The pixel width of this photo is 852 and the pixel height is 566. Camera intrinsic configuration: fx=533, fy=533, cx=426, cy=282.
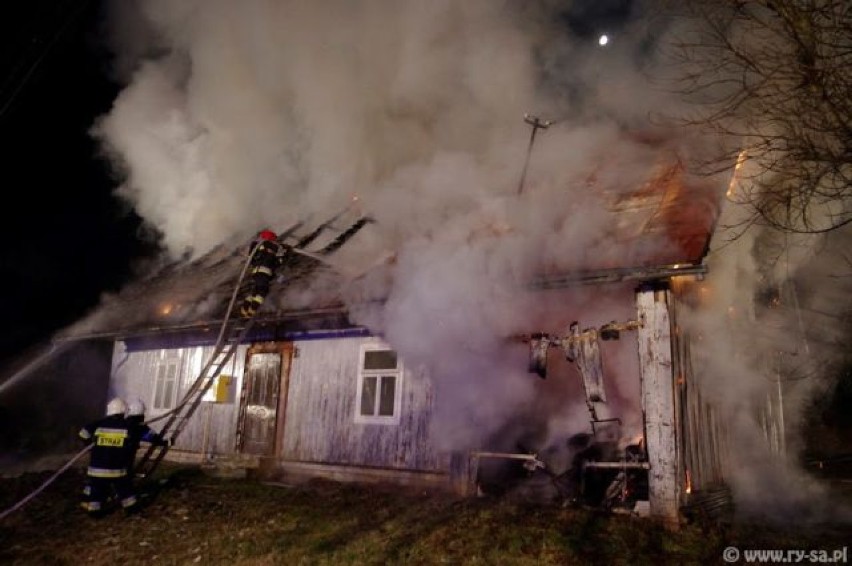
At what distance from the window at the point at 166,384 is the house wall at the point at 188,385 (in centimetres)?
13

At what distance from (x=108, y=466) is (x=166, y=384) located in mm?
7045

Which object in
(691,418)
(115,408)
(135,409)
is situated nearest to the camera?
(691,418)

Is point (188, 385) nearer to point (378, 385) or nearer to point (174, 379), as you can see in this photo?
Answer: point (174, 379)

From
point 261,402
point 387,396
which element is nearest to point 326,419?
point 387,396

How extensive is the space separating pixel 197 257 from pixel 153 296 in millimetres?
2923

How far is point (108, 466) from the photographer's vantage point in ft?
24.6

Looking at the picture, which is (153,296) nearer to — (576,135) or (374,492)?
(374,492)

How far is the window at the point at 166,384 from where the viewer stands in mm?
13867

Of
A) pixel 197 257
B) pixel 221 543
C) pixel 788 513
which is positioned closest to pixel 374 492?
pixel 221 543

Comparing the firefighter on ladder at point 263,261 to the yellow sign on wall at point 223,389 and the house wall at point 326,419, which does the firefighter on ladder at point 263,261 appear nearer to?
the house wall at point 326,419

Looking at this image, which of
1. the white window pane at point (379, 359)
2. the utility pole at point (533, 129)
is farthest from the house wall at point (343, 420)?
the utility pole at point (533, 129)

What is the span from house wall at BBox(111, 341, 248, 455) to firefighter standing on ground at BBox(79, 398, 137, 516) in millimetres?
4208

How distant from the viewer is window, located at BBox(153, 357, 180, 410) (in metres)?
13.9

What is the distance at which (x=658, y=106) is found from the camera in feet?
41.1
